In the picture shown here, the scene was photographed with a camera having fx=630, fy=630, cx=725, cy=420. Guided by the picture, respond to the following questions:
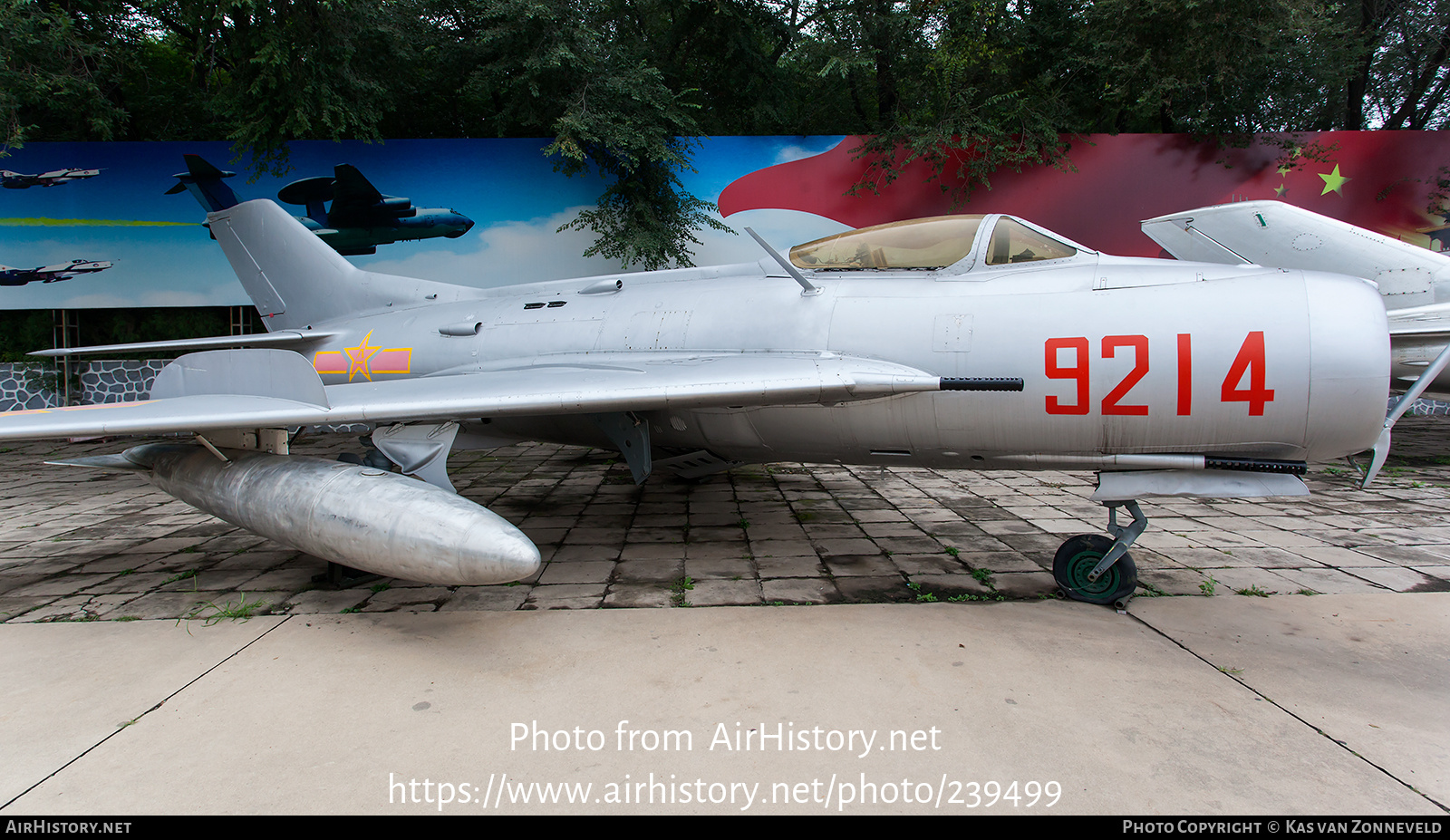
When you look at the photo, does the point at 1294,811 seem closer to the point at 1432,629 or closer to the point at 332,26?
the point at 1432,629

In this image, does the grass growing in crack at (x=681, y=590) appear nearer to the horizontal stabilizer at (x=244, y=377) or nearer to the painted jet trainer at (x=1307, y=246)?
the horizontal stabilizer at (x=244, y=377)

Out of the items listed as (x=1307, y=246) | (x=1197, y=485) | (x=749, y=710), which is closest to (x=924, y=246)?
(x=1197, y=485)

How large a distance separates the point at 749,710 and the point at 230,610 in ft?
10.4

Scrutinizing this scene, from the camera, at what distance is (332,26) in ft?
30.2

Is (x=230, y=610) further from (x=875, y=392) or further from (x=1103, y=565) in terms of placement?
(x=1103, y=565)

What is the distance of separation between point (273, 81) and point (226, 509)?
8.30m

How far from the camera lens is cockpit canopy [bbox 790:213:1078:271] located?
148 inches

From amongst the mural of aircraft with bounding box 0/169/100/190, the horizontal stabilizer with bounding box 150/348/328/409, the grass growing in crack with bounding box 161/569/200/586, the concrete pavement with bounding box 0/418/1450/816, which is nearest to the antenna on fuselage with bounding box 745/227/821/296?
the concrete pavement with bounding box 0/418/1450/816

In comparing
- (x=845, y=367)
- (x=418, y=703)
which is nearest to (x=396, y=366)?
(x=418, y=703)

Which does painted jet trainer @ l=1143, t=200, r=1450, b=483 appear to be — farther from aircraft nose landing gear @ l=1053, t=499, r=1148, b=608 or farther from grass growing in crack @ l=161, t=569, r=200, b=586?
grass growing in crack @ l=161, t=569, r=200, b=586

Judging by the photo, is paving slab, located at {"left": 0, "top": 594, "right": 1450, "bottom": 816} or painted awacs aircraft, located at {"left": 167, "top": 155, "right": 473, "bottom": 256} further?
painted awacs aircraft, located at {"left": 167, "top": 155, "right": 473, "bottom": 256}

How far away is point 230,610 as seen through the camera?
12.1 feet

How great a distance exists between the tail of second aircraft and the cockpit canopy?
390 centimetres

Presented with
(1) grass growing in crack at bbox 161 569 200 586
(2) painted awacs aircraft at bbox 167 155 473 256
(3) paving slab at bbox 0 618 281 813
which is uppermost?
(2) painted awacs aircraft at bbox 167 155 473 256
